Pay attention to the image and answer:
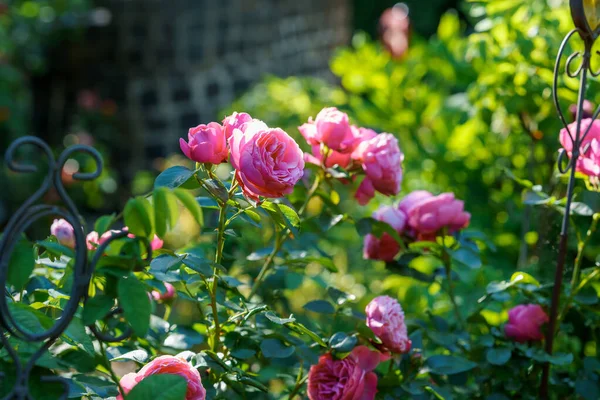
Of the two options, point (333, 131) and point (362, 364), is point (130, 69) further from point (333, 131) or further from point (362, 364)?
point (362, 364)

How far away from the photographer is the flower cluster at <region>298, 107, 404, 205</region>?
107cm

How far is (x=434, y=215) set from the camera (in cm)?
118

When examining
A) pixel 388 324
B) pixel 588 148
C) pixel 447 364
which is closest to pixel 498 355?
pixel 447 364

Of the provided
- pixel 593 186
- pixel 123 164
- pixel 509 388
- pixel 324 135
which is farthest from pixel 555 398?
pixel 123 164

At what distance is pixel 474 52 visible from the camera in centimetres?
166

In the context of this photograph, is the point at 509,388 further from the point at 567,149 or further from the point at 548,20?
the point at 548,20

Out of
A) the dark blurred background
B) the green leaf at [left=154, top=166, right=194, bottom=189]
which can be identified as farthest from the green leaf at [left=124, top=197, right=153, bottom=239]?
the dark blurred background

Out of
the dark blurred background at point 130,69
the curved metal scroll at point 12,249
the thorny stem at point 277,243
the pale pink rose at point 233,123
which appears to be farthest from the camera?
the dark blurred background at point 130,69

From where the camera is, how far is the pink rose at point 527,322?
116cm

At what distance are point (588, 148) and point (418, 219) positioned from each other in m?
0.27

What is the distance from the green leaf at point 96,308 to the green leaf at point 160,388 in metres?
0.08

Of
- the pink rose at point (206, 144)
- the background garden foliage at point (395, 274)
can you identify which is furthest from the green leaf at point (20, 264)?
the pink rose at point (206, 144)

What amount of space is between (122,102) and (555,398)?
366 centimetres

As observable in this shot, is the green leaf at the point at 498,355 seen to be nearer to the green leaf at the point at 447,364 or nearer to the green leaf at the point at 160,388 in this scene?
the green leaf at the point at 447,364
